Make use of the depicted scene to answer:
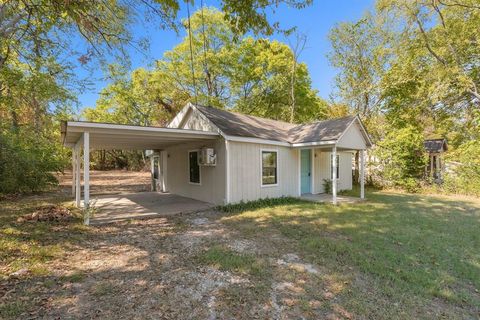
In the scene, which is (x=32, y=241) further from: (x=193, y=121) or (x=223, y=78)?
(x=223, y=78)

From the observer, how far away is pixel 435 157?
602 inches

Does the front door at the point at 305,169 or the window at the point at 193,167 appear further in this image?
the front door at the point at 305,169

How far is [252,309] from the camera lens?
285cm

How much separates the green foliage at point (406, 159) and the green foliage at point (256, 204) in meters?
6.75

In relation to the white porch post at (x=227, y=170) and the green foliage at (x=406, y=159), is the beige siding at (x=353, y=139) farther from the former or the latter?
the white porch post at (x=227, y=170)

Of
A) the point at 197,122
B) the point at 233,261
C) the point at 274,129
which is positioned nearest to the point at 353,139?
the point at 274,129

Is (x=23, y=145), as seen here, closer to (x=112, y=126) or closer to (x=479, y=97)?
(x=112, y=126)

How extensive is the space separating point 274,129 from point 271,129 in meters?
0.27

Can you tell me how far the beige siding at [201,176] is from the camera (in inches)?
338

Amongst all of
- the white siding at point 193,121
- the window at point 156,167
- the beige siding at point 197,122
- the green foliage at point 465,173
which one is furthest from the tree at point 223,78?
the green foliage at point 465,173

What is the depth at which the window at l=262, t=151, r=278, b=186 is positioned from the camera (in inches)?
374

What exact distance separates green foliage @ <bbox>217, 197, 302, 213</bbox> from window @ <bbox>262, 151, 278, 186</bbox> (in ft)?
2.26

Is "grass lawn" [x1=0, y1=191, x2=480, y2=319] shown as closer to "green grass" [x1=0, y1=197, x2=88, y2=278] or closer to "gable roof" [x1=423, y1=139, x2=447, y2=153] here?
"green grass" [x1=0, y1=197, x2=88, y2=278]

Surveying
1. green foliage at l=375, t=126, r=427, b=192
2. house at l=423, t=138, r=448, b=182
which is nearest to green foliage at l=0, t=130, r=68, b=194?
green foliage at l=375, t=126, r=427, b=192
